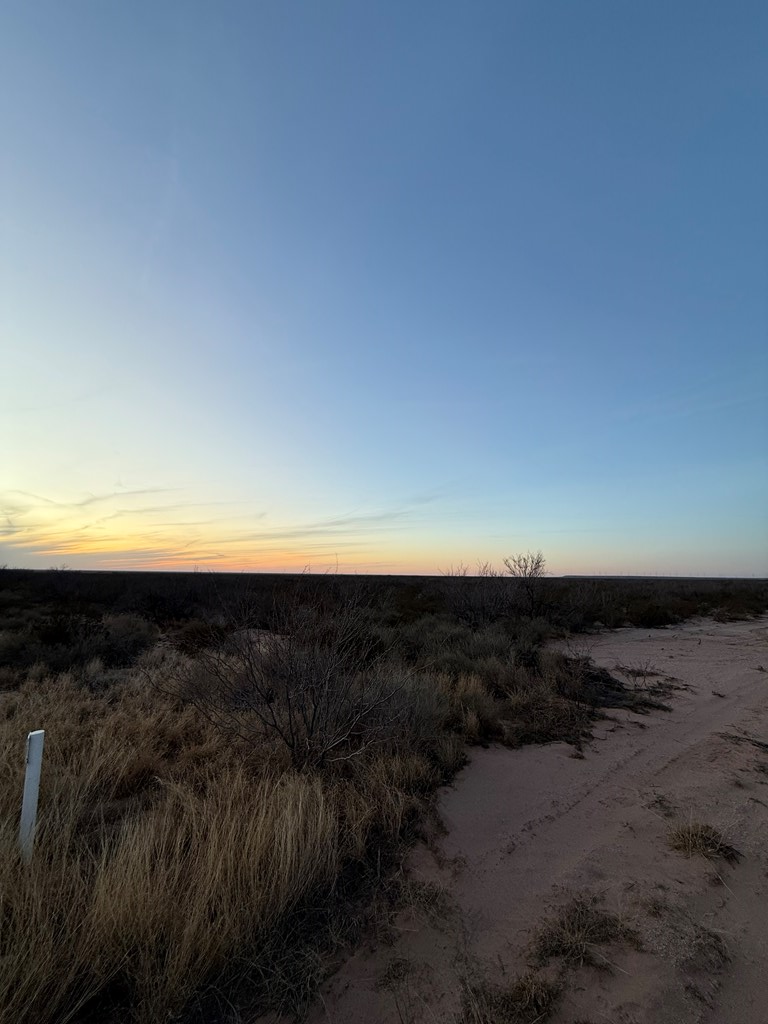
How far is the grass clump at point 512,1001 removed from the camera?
7.91 feet

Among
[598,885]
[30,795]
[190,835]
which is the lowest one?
[598,885]

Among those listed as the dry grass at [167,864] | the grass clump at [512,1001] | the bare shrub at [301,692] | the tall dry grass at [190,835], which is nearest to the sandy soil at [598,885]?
the grass clump at [512,1001]

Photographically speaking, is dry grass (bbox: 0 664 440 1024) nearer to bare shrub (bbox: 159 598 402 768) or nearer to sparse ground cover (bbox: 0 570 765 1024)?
sparse ground cover (bbox: 0 570 765 1024)

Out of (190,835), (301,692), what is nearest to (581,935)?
(190,835)

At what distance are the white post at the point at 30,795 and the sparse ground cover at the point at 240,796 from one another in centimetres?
13

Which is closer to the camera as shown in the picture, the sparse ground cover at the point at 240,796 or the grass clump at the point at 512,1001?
the grass clump at the point at 512,1001

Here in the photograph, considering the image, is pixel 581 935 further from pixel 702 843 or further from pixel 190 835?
pixel 190 835

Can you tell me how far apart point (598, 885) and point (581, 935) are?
0.68m

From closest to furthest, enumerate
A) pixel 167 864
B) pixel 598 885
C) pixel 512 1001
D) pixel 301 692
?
pixel 512 1001 < pixel 167 864 < pixel 598 885 < pixel 301 692

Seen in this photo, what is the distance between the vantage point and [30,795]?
3.15m

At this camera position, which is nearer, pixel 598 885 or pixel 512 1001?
pixel 512 1001

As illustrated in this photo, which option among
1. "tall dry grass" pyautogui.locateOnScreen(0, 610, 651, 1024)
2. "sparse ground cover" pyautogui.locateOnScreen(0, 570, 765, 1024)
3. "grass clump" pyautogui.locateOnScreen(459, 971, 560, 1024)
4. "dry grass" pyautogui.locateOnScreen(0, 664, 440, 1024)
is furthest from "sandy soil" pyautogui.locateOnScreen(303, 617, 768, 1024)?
"dry grass" pyautogui.locateOnScreen(0, 664, 440, 1024)

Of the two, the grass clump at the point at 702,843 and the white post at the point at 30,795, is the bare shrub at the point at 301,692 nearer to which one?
the white post at the point at 30,795

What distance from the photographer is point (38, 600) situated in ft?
85.5
